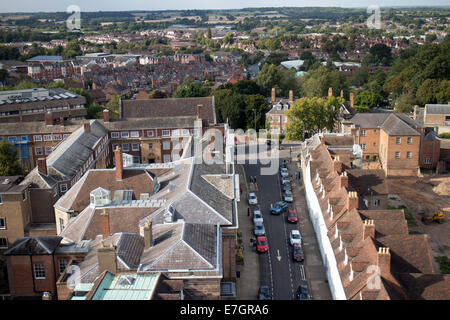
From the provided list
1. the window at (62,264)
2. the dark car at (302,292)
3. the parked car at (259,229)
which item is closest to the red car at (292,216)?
the parked car at (259,229)

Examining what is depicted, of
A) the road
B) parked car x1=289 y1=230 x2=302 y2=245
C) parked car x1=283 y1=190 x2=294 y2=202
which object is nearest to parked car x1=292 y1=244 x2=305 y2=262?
the road

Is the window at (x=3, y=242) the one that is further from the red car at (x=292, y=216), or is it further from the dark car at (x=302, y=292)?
the red car at (x=292, y=216)

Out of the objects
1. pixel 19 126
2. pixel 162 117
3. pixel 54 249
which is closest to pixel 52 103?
pixel 19 126

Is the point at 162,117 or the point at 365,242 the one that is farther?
the point at 162,117

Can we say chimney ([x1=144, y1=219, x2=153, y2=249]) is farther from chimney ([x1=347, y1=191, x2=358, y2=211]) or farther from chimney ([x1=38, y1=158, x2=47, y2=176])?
chimney ([x1=38, y1=158, x2=47, y2=176])

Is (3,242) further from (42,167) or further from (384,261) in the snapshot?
(384,261)
